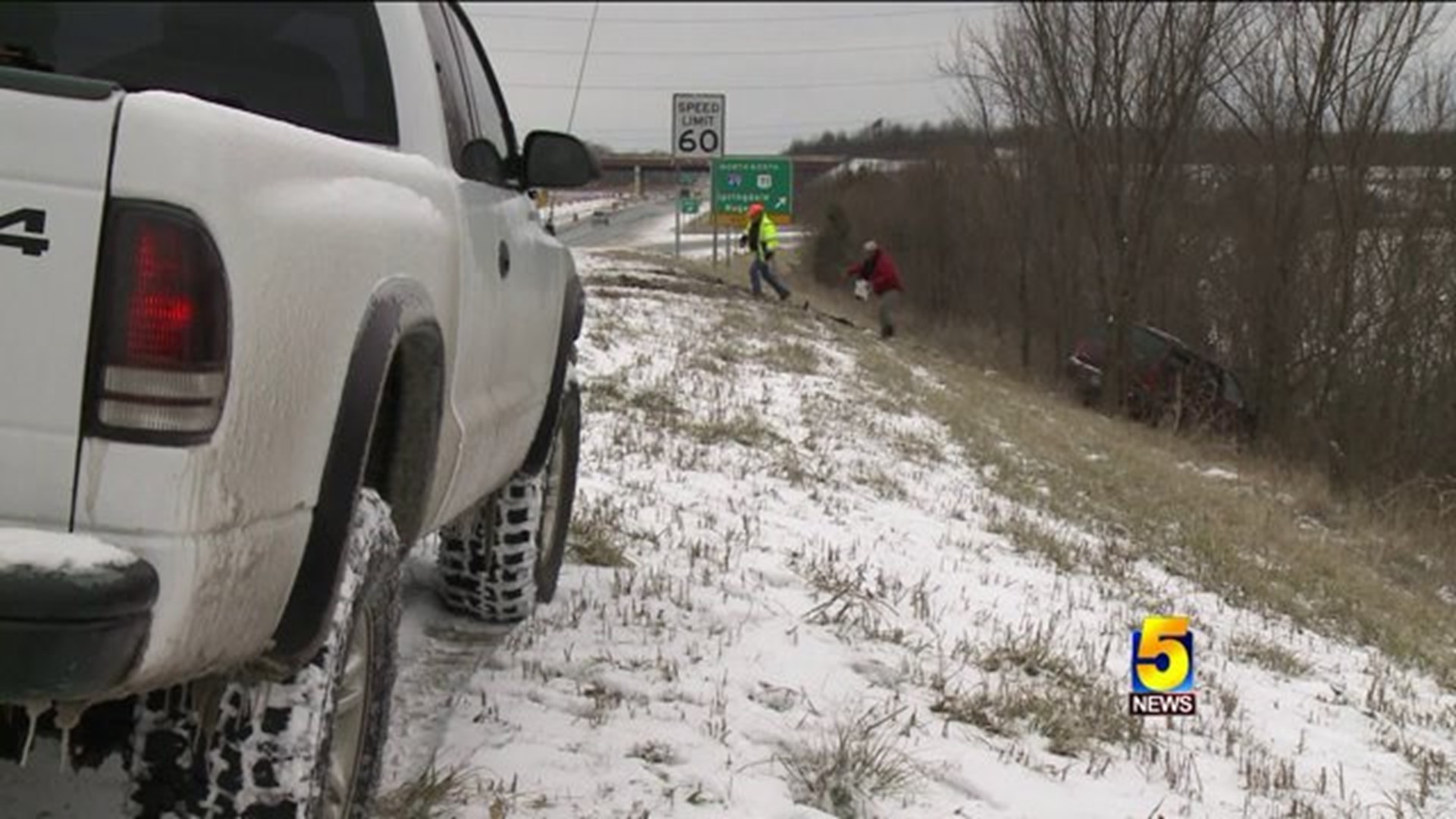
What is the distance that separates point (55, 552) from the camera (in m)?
1.80

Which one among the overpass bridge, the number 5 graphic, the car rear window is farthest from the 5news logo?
the car rear window

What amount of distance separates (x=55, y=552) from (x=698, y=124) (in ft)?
68.8

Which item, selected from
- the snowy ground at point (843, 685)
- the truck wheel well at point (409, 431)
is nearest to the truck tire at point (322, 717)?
the truck wheel well at point (409, 431)

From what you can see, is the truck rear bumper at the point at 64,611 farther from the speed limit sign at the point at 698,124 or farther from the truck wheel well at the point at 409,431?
the speed limit sign at the point at 698,124

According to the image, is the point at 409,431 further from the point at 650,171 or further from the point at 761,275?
the point at 761,275

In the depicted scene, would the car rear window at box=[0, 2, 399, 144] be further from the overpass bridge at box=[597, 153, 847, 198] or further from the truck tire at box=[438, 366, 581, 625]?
the truck tire at box=[438, 366, 581, 625]

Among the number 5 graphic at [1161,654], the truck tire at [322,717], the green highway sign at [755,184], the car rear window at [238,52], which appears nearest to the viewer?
the truck tire at [322,717]

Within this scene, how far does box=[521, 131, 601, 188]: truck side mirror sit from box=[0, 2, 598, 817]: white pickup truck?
0.37m

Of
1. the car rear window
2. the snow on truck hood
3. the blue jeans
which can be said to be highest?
the blue jeans

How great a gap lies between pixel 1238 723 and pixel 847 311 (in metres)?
27.3

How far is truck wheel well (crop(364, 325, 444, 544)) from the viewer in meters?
2.80

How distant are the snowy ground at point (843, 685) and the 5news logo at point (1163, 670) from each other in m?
0.11

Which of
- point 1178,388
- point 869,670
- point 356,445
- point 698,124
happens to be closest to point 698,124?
point 698,124

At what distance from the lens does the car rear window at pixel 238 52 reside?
3168 mm
